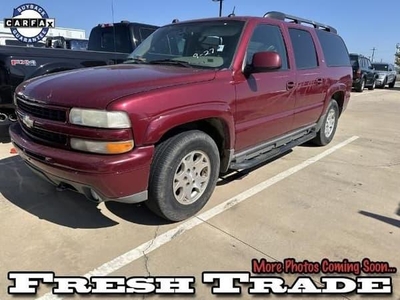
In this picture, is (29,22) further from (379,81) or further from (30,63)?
(379,81)

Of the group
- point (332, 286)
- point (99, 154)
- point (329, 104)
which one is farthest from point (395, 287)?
point (329, 104)

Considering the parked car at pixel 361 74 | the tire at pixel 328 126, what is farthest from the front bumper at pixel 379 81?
the tire at pixel 328 126

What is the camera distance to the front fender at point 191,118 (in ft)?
9.27

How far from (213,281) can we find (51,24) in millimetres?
10300

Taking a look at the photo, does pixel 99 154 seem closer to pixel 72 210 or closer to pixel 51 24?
pixel 72 210

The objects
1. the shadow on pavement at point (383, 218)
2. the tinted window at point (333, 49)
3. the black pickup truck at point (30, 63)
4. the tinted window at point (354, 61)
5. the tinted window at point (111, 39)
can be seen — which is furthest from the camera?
the tinted window at point (354, 61)

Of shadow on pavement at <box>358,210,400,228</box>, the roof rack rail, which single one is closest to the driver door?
the roof rack rail

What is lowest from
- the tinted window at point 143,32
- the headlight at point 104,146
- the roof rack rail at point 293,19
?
the headlight at point 104,146

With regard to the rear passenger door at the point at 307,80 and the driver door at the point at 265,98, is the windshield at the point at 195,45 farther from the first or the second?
the rear passenger door at the point at 307,80

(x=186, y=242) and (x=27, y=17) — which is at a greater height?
(x=27, y=17)

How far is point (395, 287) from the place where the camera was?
2.61 metres

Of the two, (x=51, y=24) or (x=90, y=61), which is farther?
(x=51, y=24)

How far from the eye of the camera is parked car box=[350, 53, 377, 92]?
58.3 feet

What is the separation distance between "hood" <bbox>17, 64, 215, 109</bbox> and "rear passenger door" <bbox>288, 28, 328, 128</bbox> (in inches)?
71.8
